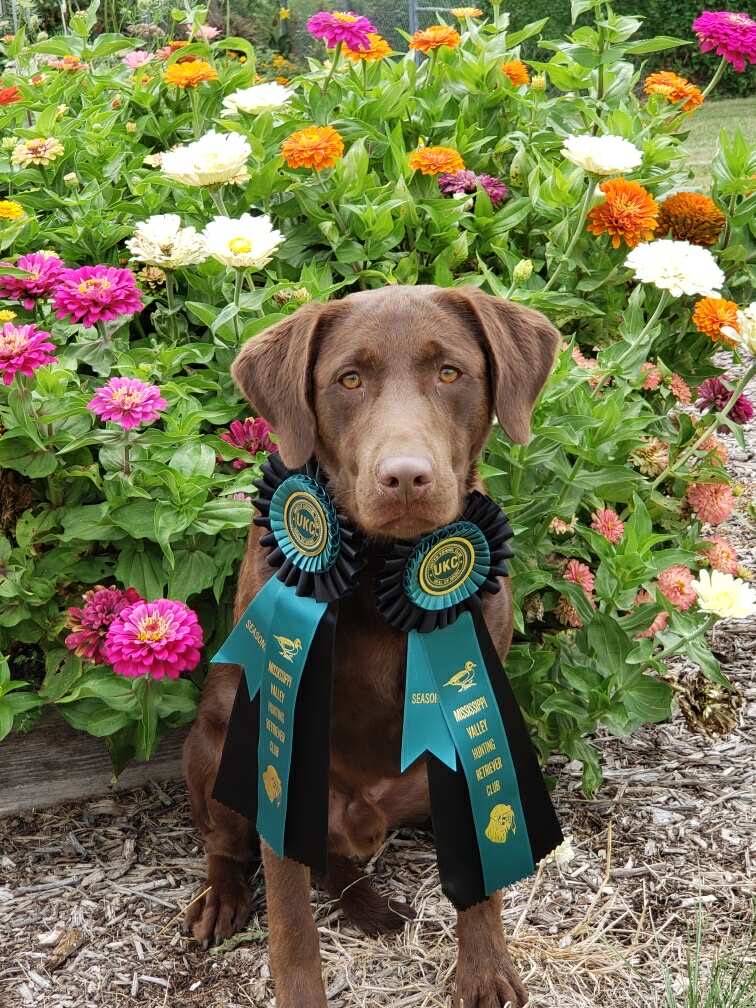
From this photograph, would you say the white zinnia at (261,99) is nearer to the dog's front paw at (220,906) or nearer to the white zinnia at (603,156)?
the white zinnia at (603,156)

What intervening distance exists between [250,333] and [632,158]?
3.51ft

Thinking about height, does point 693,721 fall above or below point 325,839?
below

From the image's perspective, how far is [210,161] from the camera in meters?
2.69

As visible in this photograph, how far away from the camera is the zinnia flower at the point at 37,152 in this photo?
3320 millimetres

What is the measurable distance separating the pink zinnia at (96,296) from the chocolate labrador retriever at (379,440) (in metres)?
0.46

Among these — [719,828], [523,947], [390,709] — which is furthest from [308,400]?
[719,828]

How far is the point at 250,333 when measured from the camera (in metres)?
2.88

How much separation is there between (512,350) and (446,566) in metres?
0.47

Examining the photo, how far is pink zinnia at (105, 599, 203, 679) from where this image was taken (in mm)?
2357

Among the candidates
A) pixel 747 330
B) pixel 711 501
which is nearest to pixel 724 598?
pixel 747 330

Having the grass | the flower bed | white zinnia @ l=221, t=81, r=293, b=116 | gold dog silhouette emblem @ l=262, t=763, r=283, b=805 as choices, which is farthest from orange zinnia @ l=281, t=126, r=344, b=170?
the grass

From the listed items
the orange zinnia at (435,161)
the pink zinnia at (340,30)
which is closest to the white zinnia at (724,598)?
the orange zinnia at (435,161)

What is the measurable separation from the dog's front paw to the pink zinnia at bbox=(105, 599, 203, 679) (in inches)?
22.7

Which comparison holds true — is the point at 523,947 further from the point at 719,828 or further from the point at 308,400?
the point at 308,400
